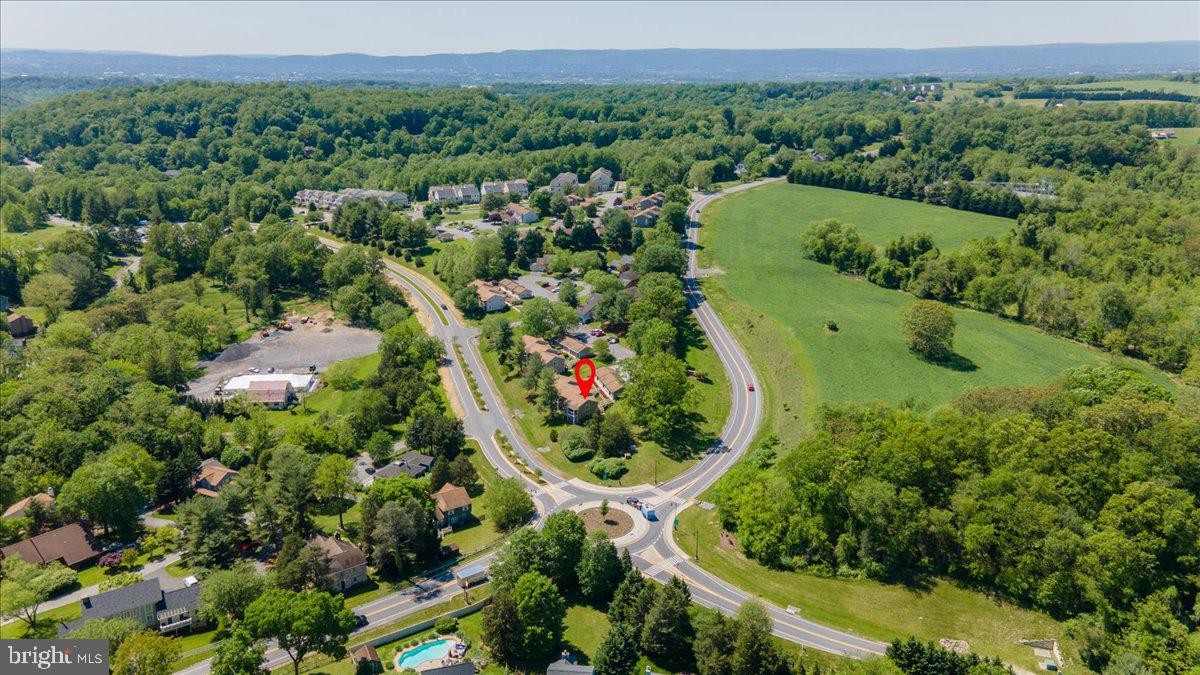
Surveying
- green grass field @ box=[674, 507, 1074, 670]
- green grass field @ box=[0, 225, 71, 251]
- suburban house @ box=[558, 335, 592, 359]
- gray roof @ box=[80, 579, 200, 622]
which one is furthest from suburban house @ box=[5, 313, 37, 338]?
green grass field @ box=[674, 507, 1074, 670]

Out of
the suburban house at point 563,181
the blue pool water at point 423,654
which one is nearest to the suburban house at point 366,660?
the blue pool water at point 423,654

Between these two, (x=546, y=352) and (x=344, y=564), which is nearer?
(x=344, y=564)

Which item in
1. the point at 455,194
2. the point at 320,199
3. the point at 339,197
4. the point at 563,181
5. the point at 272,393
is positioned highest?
the point at 563,181

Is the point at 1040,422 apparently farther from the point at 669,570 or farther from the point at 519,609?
the point at 519,609

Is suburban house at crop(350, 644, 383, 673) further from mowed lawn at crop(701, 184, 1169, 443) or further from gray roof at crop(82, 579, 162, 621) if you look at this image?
mowed lawn at crop(701, 184, 1169, 443)

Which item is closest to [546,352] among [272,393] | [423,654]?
[272,393]

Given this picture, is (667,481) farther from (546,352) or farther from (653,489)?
(546,352)
